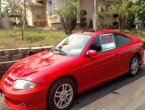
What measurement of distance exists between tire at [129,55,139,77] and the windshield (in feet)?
5.84

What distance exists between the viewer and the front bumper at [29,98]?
16.1 feet

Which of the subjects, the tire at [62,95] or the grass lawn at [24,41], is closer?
the tire at [62,95]

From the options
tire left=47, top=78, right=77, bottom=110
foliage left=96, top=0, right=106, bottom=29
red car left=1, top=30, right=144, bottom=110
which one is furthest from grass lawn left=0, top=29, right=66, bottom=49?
foliage left=96, top=0, right=106, bottom=29

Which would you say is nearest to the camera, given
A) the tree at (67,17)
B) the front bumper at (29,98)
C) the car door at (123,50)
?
the front bumper at (29,98)

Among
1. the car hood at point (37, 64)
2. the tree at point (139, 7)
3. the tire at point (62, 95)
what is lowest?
the tire at point (62, 95)

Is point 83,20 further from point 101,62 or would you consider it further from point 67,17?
point 101,62

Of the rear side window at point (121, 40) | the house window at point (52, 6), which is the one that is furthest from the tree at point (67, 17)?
the house window at point (52, 6)

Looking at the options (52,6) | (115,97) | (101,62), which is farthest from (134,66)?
(52,6)

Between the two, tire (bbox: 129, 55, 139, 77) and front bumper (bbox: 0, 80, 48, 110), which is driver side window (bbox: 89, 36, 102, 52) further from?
front bumper (bbox: 0, 80, 48, 110)

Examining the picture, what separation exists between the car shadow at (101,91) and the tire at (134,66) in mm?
131

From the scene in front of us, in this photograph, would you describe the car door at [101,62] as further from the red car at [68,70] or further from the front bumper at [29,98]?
the front bumper at [29,98]

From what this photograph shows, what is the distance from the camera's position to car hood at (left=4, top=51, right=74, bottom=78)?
5.36m

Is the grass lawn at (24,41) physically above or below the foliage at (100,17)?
below

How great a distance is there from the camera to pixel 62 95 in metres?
5.39
